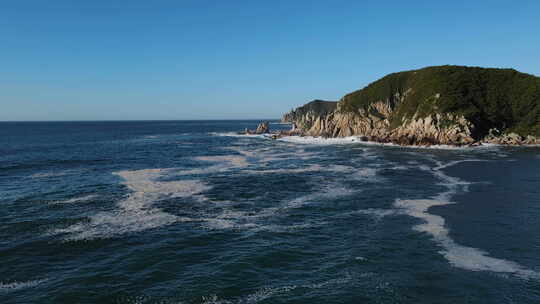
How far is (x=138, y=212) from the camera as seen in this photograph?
3822 centimetres

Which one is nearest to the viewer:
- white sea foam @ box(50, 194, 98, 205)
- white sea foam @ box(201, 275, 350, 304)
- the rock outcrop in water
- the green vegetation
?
white sea foam @ box(201, 275, 350, 304)

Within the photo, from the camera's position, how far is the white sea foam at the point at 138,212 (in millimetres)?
32094

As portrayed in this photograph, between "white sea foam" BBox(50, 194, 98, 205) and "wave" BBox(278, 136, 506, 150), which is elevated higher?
"wave" BBox(278, 136, 506, 150)

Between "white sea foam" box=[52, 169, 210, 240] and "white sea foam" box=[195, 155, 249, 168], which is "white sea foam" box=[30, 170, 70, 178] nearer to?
"white sea foam" box=[52, 169, 210, 240]

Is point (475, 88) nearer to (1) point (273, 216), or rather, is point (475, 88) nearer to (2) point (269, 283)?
(1) point (273, 216)

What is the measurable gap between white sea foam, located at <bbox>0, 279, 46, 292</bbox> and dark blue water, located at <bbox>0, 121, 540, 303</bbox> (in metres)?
0.16

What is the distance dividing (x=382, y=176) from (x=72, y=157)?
7806 cm

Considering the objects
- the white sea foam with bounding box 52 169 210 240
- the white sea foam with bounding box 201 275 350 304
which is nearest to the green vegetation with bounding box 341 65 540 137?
the white sea foam with bounding box 52 169 210 240

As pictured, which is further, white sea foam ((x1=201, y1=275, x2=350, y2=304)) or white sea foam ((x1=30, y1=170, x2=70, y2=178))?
white sea foam ((x1=30, y1=170, x2=70, y2=178))

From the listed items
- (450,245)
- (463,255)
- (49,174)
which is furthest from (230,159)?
(463,255)

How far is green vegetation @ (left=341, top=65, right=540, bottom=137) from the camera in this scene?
112 m

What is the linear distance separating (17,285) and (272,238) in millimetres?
18606

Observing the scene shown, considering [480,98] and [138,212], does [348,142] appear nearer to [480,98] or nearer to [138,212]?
[480,98]

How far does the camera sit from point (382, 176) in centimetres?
5856
